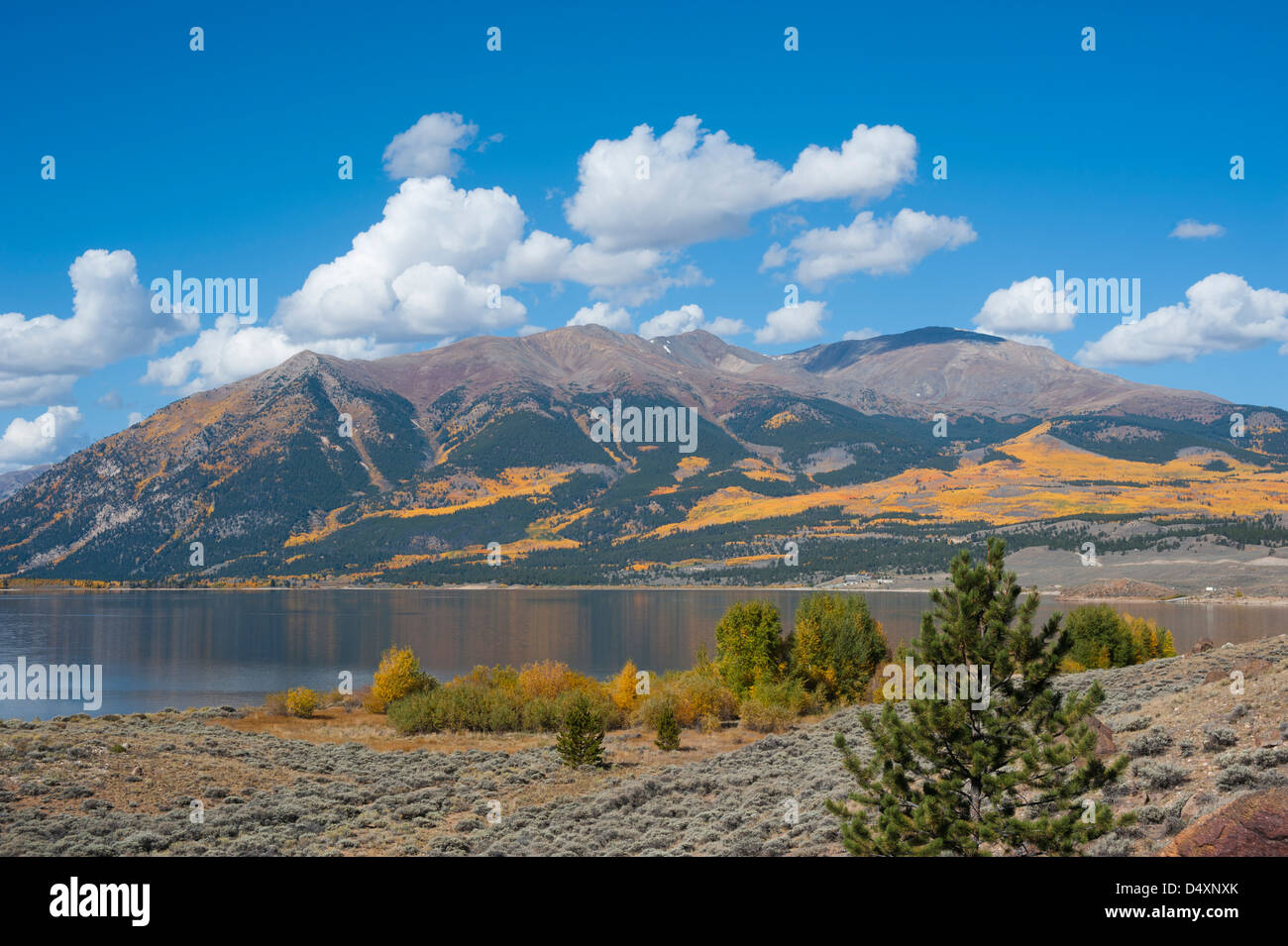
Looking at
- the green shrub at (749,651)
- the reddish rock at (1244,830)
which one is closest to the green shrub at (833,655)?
the green shrub at (749,651)

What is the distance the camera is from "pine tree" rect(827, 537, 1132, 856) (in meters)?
13.6

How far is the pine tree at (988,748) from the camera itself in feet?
44.8

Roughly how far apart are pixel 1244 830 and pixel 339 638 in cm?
12532

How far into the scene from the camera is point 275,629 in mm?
138625

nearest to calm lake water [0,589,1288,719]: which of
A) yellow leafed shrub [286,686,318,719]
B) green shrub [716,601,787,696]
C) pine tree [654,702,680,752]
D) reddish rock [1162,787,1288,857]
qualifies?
yellow leafed shrub [286,686,318,719]

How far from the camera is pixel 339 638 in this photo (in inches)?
4899

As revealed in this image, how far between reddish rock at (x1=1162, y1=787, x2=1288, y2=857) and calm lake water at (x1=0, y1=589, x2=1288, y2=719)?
69.9 meters

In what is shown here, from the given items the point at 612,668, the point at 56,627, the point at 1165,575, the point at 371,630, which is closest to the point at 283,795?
the point at 612,668

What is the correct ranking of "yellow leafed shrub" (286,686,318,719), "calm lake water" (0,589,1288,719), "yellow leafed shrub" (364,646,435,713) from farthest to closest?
"calm lake water" (0,589,1288,719) < "yellow leafed shrub" (364,646,435,713) < "yellow leafed shrub" (286,686,318,719)

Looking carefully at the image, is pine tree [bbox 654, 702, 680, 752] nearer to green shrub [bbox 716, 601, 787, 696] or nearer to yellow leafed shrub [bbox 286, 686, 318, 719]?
green shrub [bbox 716, 601, 787, 696]

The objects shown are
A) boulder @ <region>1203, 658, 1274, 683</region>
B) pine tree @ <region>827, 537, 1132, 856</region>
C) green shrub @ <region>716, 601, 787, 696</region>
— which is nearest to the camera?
pine tree @ <region>827, 537, 1132, 856</region>

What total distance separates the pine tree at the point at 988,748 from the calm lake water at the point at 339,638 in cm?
6561

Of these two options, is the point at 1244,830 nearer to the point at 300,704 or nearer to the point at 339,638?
the point at 300,704
